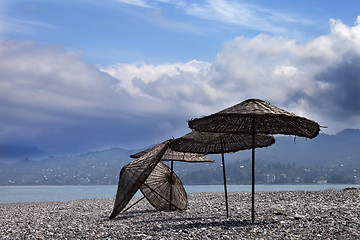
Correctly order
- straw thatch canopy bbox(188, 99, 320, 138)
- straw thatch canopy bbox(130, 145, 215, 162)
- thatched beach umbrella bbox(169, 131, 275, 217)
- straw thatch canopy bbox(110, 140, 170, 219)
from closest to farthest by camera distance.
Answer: straw thatch canopy bbox(188, 99, 320, 138), straw thatch canopy bbox(110, 140, 170, 219), thatched beach umbrella bbox(169, 131, 275, 217), straw thatch canopy bbox(130, 145, 215, 162)

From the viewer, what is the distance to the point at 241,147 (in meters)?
14.2

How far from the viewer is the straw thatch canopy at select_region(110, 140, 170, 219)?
13062 mm

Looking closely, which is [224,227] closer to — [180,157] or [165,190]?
[180,157]

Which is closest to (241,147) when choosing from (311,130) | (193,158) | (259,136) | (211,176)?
(259,136)

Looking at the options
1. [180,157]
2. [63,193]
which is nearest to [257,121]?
[180,157]

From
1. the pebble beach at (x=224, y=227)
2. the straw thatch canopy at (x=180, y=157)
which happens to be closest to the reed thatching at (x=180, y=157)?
the straw thatch canopy at (x=180, y=157)

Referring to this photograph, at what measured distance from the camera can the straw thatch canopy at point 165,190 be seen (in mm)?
16125

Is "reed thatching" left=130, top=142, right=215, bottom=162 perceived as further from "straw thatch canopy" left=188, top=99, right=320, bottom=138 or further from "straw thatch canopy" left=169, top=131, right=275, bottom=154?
"straw thatch canopy" left=188, top=99, right=320, bottom=138

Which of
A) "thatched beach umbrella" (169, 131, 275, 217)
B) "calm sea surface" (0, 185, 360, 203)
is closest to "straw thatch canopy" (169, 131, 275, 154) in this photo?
"thatched beach umbrella" (169, 131, 275, 217)

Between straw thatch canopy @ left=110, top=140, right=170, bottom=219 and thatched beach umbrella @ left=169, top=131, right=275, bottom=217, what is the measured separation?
1.97 ft

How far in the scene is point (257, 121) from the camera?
11.6 metres

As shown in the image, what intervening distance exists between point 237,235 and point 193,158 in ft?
21.3

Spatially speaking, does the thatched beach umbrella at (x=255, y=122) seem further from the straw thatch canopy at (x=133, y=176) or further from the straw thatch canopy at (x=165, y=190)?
the straw thatch canopy at (x=165, y=190)

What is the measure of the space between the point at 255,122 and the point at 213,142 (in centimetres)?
260
